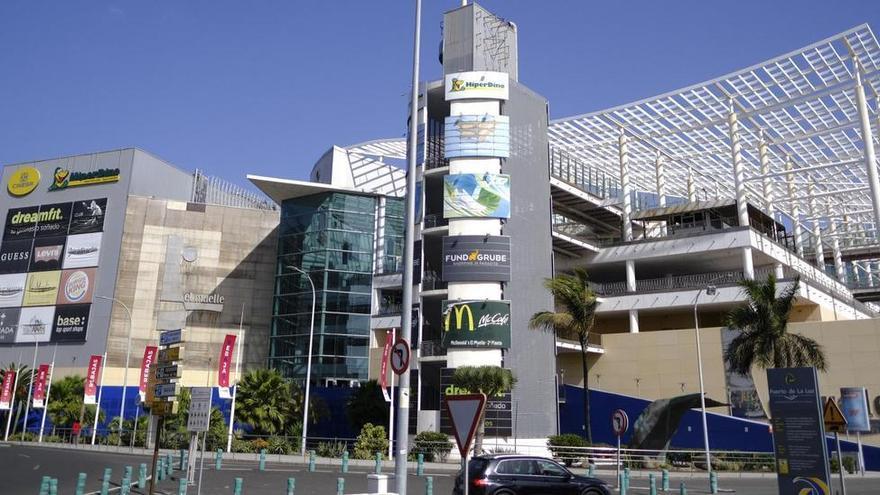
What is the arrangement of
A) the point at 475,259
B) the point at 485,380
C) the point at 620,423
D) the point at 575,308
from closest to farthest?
1. the point at 620,423
2. the point at 575,308
3. the point at 485,380
4. the point at 475,259

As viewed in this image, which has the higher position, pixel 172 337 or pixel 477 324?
pixel 477 324

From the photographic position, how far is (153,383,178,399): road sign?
17.2 meters

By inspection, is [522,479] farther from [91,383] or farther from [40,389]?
[40,389]

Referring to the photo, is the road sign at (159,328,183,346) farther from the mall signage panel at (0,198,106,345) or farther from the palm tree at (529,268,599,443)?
the mall signage panel at (0,198,106,345)

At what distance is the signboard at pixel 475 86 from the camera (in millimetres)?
47156

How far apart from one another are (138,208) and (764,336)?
57974 millimetres

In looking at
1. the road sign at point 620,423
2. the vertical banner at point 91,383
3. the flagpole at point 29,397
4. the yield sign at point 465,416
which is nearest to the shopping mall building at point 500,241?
the flagpole at point 29,397

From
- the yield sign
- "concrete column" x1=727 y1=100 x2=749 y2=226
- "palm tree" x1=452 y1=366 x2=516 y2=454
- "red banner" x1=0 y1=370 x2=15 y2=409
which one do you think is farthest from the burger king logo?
the yield sign

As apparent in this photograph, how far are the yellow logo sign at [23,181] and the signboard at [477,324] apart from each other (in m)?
53.2

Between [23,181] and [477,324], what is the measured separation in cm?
5677

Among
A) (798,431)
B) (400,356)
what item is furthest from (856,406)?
(400,356)

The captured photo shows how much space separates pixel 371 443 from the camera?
40531 mm

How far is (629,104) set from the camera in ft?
182

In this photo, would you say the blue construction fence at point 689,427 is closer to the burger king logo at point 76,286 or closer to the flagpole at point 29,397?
the flagpole at point 29,397
